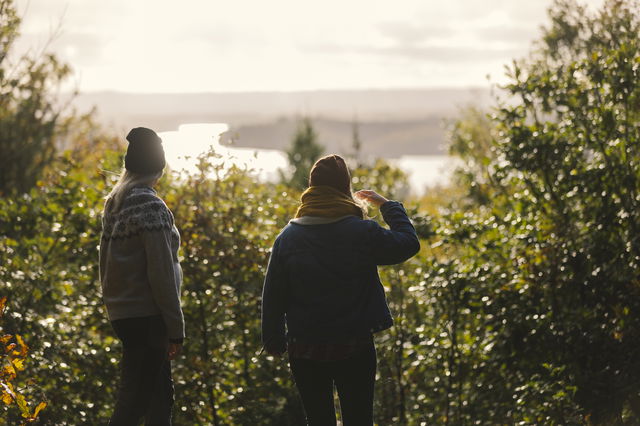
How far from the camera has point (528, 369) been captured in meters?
6.00

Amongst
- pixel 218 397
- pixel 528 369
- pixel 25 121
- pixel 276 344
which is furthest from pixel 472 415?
pixel 25 121

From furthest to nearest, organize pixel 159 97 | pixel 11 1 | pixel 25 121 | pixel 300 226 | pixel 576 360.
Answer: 1. pixel 159 97
2. pixel 25 121
3. pixel 11 1
4. pixel 576 360
5. pixel 300 226

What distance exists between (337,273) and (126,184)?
1.08 metres

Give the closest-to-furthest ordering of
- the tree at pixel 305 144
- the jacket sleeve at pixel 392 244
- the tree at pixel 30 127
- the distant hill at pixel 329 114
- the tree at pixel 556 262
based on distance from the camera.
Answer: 1. the jacket sleeve at pixel 392 244
2. the tree at pixel 556 262
3. the tree at pixel 30 127
4. the tree at pixel 305 144
5. the distant hill at pixel 329 114

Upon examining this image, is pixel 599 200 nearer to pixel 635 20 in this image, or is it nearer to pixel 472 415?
pixel 472 415

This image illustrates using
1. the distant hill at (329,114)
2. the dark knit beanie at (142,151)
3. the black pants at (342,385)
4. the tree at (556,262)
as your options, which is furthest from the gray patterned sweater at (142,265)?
the distant hill at (329,114)

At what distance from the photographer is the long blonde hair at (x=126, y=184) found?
3.69 m

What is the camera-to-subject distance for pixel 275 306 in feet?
11.4

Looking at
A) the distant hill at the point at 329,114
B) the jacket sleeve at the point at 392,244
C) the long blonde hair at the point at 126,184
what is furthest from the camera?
the distant hill at the point at 329,114

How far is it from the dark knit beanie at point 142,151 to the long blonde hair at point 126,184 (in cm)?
2

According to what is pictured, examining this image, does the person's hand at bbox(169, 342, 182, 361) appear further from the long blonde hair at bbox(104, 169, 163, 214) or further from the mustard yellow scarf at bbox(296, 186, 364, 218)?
the mustard yellow scarf at bbox(296, 186, 364, 218)

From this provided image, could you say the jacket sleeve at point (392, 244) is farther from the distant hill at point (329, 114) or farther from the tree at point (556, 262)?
the distant hill at point (329, 114)

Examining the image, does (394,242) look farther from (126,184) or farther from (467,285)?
(467,285)

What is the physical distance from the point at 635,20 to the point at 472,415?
13.5 ft
